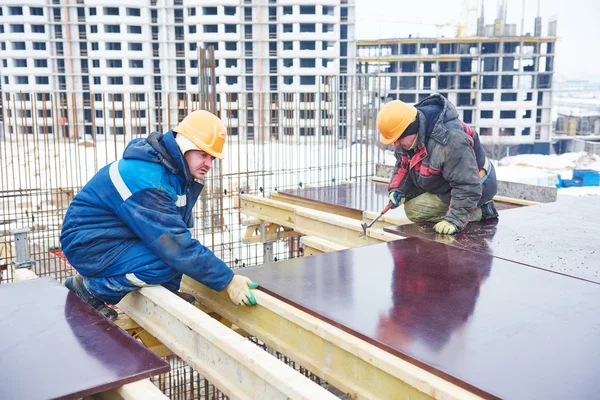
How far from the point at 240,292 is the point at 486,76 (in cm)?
5335

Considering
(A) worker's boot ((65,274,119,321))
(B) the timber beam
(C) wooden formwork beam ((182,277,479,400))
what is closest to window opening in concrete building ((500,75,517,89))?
(B) the timber beam

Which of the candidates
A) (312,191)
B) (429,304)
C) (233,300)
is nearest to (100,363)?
(233,300)

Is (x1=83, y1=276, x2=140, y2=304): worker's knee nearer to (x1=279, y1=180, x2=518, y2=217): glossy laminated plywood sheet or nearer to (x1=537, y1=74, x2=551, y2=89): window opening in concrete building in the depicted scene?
(x1=279, y1=180, x2=518, y2=217): glossy laminated plywood sheet

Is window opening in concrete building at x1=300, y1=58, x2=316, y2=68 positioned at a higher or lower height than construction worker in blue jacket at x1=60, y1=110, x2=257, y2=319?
higher

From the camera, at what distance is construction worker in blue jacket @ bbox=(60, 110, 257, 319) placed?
3.31m

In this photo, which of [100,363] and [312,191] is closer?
[100,363]

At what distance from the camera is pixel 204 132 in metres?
3.51

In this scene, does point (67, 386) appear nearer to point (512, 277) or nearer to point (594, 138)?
point (512, 277)

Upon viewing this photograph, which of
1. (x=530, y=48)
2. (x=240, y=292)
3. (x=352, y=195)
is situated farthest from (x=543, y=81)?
(x=240, y=292)

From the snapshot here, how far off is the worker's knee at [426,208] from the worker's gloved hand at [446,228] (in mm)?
389

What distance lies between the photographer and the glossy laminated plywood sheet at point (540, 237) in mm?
4039

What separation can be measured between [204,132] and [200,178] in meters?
0.34

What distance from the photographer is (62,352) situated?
9.14ft

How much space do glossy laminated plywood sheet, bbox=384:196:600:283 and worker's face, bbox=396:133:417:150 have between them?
733 millimetres
